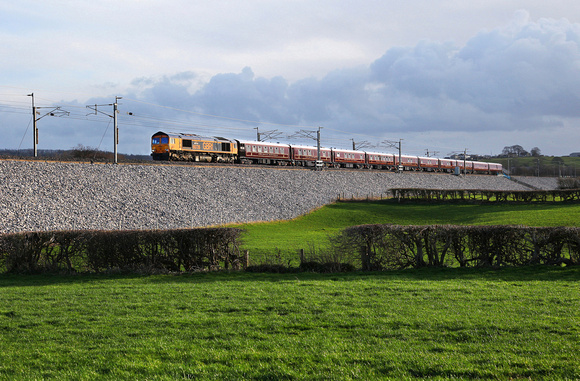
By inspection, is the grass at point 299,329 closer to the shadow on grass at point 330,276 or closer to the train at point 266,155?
the shadow on grass at point 330,276

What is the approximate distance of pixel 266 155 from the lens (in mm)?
58094

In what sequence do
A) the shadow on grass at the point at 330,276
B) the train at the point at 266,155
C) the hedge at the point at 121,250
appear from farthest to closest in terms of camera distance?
the train at the point at 266,155 < the hedge at the point at 121,250 < the shadow on grass at the point at 330,276

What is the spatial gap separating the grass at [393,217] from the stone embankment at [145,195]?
2800 mm

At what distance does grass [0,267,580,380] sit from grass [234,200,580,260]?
12254 millimetres

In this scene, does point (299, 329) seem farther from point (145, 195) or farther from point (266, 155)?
point (266, 155)

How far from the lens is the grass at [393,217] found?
28938 millimetres

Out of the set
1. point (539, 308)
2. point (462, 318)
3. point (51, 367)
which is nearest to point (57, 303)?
point (51, 367)

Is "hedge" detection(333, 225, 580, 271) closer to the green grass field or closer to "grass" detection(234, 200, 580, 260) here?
the green grass field

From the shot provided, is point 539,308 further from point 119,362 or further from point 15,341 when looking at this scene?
point 15,341

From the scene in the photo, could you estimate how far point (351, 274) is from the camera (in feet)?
48.0

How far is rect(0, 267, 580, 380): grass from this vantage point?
6406 mm

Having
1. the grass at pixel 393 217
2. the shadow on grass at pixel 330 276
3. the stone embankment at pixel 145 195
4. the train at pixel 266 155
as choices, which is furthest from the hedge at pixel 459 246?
the train at pixel 266 155

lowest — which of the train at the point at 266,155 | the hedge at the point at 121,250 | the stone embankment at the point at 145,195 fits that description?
the hedge at the point at 121,250

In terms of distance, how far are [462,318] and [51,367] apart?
22.5 feet
